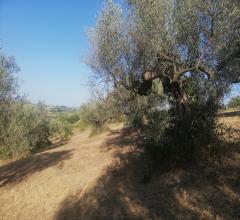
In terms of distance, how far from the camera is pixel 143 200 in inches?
376

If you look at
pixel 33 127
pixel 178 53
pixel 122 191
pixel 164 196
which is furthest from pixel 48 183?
pixel 33 127

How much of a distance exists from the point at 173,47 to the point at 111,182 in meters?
5.71

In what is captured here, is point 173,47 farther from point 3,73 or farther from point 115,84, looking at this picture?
point 3,73

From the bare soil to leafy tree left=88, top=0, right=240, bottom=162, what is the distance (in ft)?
4.94

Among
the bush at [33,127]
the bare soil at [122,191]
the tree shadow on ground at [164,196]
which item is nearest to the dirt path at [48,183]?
the bare soil at [122,191]

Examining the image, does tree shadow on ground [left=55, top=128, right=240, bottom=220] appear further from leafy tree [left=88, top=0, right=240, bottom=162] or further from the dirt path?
leafy tree [left=88, top=0, right=240, bottom=162]

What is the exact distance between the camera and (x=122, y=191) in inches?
423

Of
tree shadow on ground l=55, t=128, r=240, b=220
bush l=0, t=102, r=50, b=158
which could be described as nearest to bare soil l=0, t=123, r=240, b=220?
tree shadow on ground l=55, t=128, r=240, b=220

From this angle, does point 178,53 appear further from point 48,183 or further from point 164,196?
point 48,183

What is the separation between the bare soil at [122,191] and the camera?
27.3 ft

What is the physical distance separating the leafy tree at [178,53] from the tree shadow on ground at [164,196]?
4.47 feet

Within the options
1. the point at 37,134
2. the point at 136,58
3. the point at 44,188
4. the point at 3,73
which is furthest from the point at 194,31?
the point at 37,134

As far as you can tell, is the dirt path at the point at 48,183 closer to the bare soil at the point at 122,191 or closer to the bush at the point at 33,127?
the bare soil at the point at 122,191

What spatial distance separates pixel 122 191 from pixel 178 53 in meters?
5.13
